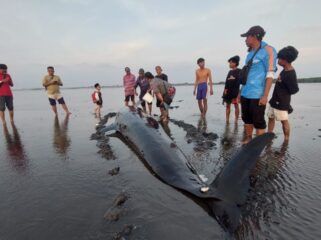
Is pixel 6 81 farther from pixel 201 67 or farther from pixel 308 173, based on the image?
pixel 308 173

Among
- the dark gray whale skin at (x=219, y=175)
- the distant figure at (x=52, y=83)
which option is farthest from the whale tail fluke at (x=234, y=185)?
the distant figure at (x=52, y=83)

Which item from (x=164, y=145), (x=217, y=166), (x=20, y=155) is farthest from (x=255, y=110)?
(x=20, y=155)

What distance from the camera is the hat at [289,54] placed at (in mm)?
5801

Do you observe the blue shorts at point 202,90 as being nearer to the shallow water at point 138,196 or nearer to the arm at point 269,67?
the shallow water at point 138,196

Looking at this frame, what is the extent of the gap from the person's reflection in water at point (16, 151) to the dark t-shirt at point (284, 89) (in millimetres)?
5976

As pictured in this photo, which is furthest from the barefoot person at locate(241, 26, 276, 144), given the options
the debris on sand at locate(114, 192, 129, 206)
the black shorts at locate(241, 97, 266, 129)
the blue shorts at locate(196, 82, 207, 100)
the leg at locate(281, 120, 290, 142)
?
the blue shorts at locate(196, 82, 207, 100)

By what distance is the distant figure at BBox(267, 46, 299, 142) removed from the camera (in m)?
5.86

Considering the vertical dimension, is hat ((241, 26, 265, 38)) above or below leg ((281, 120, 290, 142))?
above

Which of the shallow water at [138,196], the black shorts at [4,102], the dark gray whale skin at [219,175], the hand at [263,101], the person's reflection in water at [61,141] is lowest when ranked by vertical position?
the person's reflection in water at [61,141]

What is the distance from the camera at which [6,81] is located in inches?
418

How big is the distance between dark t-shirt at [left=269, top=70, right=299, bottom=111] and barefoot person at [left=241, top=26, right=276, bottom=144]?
937 millimetres

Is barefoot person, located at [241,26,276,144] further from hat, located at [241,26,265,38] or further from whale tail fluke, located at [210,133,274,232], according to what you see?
whale tail fluke, located at [210,133,274,232]

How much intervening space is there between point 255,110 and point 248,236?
3.51 meters

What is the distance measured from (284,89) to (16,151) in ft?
22.7
